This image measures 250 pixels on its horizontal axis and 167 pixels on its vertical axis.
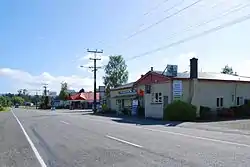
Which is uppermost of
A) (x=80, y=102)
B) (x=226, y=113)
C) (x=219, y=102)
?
(x=219, y=102)

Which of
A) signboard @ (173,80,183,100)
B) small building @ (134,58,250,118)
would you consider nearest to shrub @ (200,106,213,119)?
small building @ (134,58,250,118)

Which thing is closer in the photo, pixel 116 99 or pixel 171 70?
pixel 171 70

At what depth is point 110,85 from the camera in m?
88.9

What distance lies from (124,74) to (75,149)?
7652 cm

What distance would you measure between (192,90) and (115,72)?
5093cm

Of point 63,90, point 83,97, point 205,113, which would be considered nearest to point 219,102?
point 205,113

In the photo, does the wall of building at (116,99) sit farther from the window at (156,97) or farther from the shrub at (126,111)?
the window at (156,97)

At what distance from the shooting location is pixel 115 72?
3516 inches

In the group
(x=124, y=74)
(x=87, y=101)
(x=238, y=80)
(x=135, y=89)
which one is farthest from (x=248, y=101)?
(x=87, y=101)

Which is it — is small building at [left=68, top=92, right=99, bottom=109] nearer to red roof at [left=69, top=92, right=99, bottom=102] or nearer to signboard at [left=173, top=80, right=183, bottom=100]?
red roof at [left=69, top=92, right=99, bottom=102]

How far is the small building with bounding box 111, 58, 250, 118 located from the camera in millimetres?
39281

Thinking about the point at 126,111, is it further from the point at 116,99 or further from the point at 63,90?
the point at 63,90

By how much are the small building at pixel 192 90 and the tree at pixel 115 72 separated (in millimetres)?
42669

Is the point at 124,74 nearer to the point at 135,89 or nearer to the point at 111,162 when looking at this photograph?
the point at 135,89
